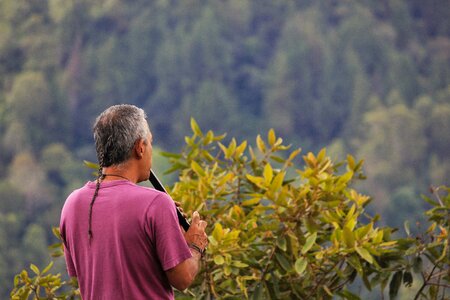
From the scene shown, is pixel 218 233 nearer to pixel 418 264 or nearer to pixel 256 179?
pixel 256 179

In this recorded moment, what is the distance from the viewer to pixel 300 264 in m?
3.02

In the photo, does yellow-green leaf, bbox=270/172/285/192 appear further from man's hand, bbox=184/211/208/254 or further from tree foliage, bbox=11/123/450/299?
man's hand, bbox=184/211/208/254

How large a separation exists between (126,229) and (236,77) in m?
48.8

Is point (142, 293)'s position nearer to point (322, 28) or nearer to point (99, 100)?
point (99, 100)

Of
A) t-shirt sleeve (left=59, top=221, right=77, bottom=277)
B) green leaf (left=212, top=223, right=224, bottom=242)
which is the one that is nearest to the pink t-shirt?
t-shirt sleeve (left=59, top=221, right=77, bottom=277)

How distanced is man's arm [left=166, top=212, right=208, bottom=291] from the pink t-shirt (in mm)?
18

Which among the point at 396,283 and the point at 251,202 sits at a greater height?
the point at 251,202

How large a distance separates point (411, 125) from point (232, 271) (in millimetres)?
43411

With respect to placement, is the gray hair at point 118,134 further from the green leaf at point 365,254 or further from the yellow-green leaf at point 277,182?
the green leaf at point 365,254

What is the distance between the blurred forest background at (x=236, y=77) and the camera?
44.5m

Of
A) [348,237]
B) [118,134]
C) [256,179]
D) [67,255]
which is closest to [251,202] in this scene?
[256,179]

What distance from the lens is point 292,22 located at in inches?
2057

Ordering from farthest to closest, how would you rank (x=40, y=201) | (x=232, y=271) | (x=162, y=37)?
(x=162, y=37), (x=40, y=201), (x=232, y=271)

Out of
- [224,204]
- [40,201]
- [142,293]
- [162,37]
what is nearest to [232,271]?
[224,204]
